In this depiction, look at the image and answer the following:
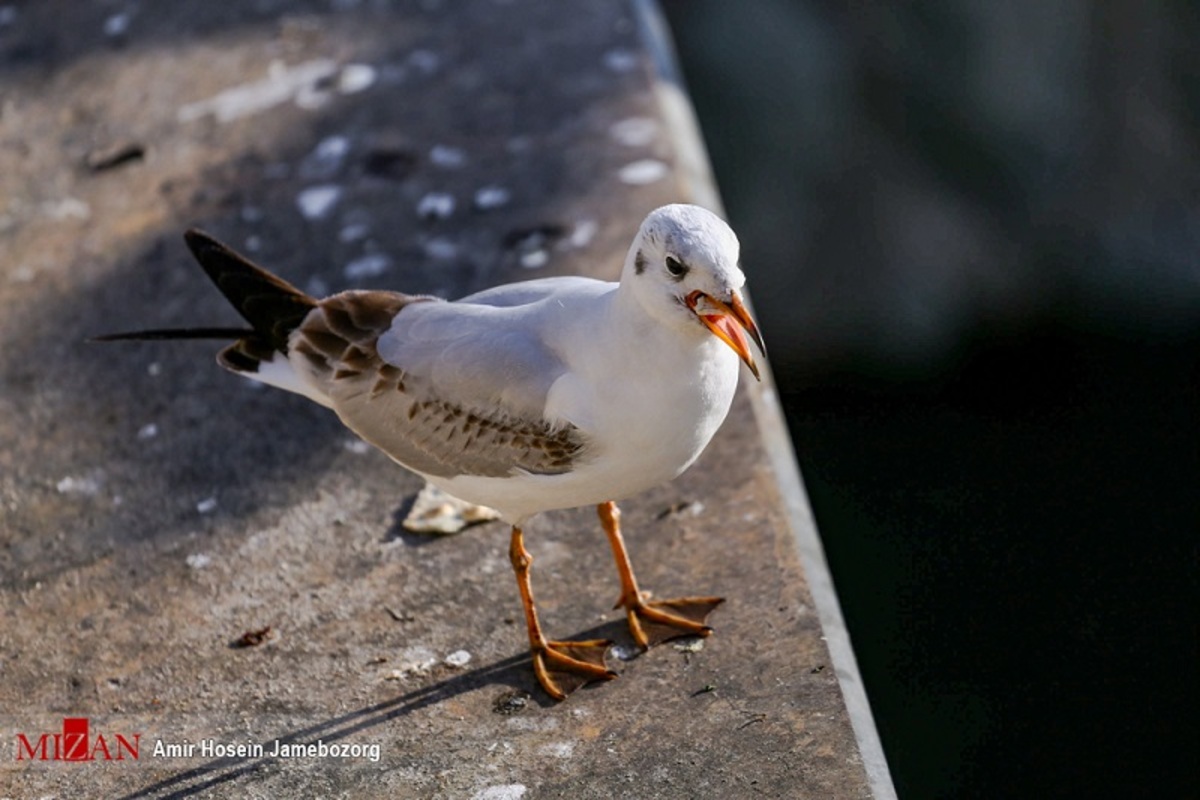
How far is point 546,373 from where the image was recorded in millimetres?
2980

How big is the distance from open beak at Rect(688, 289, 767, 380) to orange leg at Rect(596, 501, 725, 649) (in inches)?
25.7

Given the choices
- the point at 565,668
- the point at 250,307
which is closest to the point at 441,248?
the point at 250,307

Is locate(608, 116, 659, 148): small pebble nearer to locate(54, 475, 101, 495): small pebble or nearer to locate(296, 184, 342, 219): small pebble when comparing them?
locate(296, 184, 342, 219): small pebble

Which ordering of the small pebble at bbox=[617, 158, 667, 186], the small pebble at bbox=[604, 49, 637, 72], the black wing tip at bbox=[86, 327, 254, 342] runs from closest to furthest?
the black wing tip at bbox=[86, 327, 254, 342], the small pebble at bbox=[617, 158, 667, 186], the small pebble at bbox=[604, 49, 637, 72]

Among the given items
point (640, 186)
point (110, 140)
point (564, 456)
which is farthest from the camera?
point (110, 140)

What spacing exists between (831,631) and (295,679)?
3.86 feet

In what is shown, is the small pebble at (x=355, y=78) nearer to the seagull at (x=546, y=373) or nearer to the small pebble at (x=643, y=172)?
the small pebble at (x=643, y=172)

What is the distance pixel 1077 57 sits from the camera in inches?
256

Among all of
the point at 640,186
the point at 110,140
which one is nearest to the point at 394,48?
the point at 110,140

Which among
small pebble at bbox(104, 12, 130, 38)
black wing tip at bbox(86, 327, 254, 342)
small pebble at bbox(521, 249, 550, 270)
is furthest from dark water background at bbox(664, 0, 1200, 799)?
small pebble at bbox(104, 12, 130, 38)

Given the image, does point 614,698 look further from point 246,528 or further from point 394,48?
point 394,48

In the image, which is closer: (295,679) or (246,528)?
(295,679)

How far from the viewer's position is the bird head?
106 inches

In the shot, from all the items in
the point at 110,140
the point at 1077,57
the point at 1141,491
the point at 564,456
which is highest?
the point at 564,456
